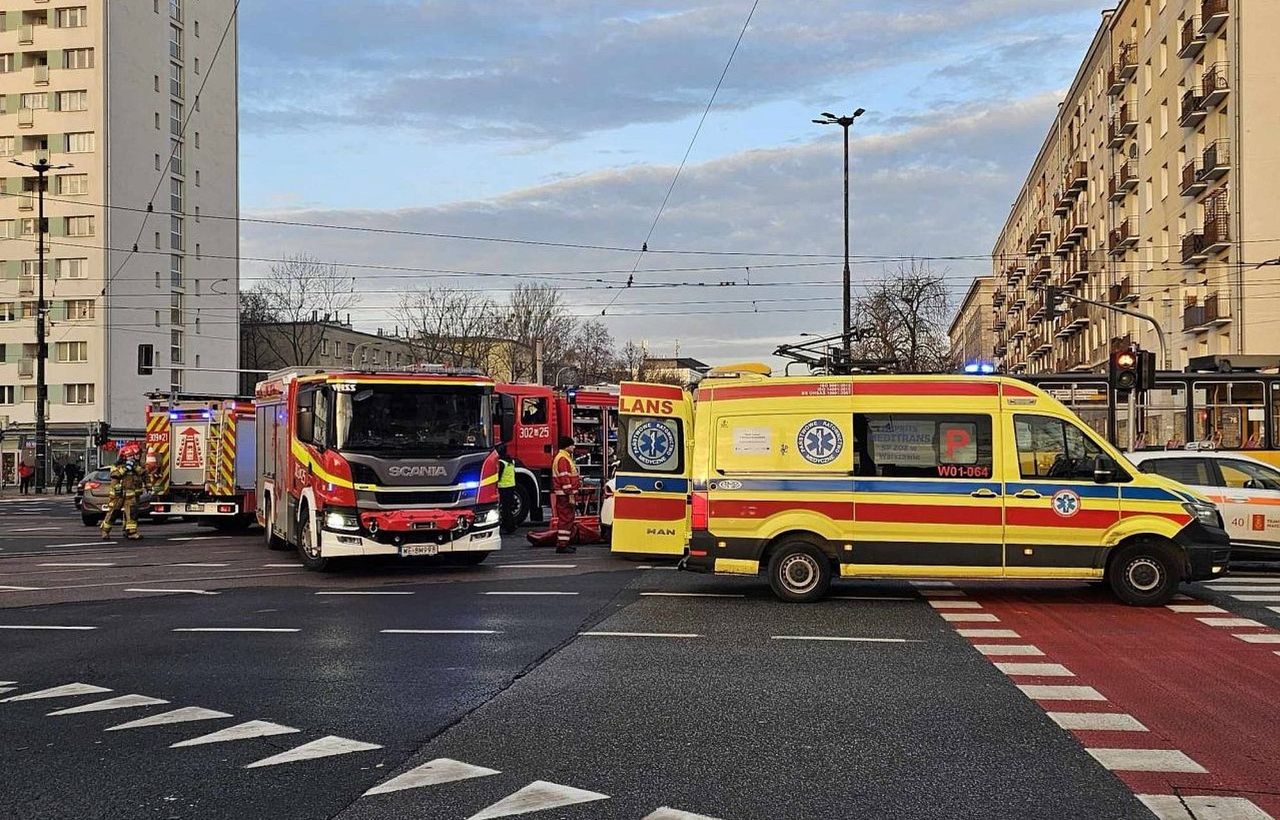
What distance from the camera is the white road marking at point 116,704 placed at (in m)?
8.18

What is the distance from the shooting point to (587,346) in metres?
85.1

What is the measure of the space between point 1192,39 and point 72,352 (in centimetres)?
5770

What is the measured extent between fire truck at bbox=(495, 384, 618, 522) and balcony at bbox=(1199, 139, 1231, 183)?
82.3 feet

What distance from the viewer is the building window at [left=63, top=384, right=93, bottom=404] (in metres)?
69.5

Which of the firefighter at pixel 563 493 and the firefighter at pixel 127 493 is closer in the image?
the firefighter at pixel 563 493

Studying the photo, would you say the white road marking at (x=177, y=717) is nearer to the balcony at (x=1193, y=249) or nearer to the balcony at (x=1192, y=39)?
the balcony at (x=1193, y=249)

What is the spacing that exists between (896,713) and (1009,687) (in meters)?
1.32

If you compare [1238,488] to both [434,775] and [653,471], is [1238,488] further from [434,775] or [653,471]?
[434,775]

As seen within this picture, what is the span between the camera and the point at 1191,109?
43781mm

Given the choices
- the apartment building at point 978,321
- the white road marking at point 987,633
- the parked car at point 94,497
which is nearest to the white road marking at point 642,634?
the white road marking at point 987,633

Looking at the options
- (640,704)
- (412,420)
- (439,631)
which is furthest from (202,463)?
(640,704)

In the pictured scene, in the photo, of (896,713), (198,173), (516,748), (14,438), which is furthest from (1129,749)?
(198,173)

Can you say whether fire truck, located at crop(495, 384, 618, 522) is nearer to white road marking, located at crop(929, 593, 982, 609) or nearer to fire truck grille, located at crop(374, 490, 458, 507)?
fire truck grille, located at crop(374, 490, 458, 507)

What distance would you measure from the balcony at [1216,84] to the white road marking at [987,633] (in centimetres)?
3628
